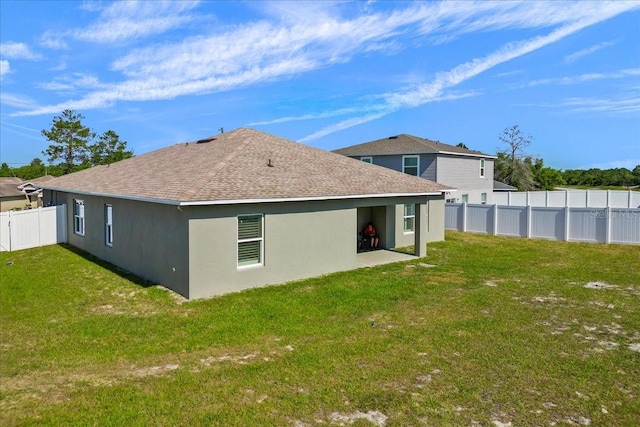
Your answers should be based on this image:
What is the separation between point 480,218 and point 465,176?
264 inches

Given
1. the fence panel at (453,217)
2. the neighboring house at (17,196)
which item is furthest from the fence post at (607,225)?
the neighboring house at (17,196)

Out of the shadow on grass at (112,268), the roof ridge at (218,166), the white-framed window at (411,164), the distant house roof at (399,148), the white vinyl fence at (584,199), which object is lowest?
the shadow on grass at (112,268)

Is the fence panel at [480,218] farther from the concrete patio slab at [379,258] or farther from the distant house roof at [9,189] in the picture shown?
the distant house roof at [9,189]

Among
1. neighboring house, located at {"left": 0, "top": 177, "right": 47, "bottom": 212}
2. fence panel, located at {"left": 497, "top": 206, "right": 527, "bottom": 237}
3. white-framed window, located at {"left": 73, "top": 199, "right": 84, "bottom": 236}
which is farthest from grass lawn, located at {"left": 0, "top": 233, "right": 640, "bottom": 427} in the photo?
neighboring house, located at {"left": 0, "top": 177, "right": 47, "bottom": 212}

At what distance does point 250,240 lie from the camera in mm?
11672

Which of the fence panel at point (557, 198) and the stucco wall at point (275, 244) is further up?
the fence panel at point (557, 198)

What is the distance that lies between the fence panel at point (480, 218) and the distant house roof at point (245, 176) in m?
7.14

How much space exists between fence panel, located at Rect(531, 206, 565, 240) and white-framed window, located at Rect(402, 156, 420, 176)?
797cm

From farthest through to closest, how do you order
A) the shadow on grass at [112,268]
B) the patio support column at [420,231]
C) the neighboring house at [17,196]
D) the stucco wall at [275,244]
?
the neighboring house at [17,196] → the patio support column at [420,231] → the shadow on grass at [112,268] → the stucco wall at [275,244]

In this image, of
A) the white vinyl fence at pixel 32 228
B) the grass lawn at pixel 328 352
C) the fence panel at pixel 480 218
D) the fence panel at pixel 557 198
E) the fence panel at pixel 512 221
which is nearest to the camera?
the grass lawn at pixel 328 352

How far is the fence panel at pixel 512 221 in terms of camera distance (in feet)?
71.4

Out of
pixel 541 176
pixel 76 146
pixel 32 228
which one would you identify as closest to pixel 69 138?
pixel 76 146

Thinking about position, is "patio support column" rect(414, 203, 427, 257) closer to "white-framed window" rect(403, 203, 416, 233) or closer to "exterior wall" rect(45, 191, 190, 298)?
"white-framed window" rect(403, 203, 416, 233)

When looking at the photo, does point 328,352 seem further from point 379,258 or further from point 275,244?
point 379,258
